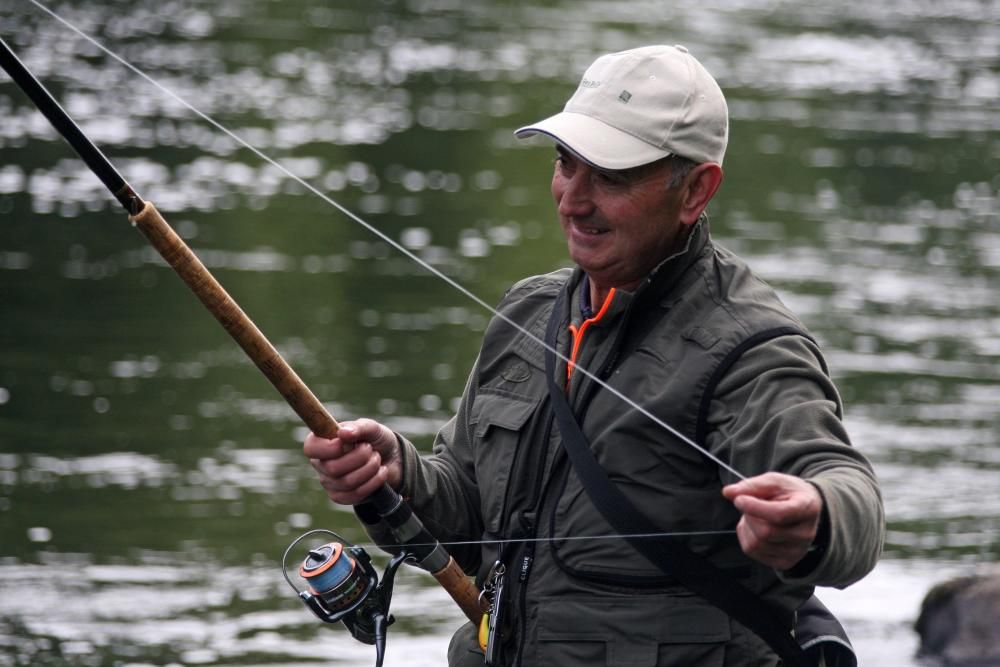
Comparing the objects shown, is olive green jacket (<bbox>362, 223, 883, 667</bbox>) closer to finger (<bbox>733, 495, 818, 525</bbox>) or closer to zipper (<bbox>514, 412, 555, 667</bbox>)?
zipper (<bbox>514, 412, 555, 667</bbox>)

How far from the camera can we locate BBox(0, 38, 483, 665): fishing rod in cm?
299

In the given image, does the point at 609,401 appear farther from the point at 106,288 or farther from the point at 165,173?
the point at 165,173

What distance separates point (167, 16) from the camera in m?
22.8

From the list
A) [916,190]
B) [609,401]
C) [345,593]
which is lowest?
[916,190]

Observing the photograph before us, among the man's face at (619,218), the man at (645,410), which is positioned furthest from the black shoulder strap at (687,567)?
the man's face at (619,218)

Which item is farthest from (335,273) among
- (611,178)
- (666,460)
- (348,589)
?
(666,460)

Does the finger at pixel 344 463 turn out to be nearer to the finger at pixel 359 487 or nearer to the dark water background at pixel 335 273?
the finger at pixel 359 487

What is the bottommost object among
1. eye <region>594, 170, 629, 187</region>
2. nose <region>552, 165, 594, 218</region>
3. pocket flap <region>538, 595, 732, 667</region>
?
pocket flap <region>538, 595, 732, 667</region>

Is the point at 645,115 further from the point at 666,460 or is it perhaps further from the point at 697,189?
the point at 666,460

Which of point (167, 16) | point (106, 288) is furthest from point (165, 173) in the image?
Answer: point (167, 16)

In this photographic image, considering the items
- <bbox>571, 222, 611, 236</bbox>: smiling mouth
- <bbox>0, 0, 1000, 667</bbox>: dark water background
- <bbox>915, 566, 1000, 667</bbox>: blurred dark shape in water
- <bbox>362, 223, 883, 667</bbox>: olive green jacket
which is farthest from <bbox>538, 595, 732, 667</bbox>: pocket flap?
<bbox>915, 566, 1000, 667</bbox>: blurred dark shape in water

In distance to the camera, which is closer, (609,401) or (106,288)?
(609,401)

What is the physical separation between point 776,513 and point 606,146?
0.81m

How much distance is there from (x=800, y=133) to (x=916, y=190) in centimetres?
243
